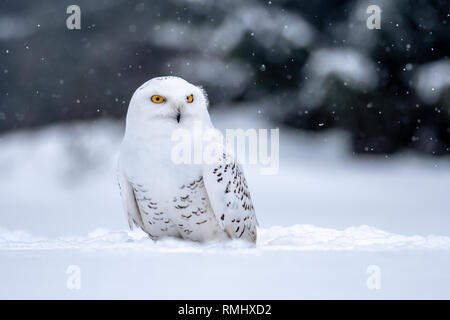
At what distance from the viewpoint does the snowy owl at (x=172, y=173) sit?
1762 millimetres

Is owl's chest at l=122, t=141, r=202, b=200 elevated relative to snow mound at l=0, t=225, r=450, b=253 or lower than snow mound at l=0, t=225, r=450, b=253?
elevated

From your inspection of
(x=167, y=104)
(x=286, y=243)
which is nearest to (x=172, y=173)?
(x=167, y=104)

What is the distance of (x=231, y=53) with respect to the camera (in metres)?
4.43

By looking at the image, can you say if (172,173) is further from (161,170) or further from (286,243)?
(286,243)

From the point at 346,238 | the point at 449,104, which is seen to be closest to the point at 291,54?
the point at 449,104

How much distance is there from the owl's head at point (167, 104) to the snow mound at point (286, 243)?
41cm

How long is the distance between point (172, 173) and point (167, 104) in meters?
0.23

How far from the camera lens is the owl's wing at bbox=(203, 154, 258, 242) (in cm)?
179

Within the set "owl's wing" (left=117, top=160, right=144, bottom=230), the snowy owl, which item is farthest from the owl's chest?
"owl's wing" (left=117, top=160, right=144, bottom=230)

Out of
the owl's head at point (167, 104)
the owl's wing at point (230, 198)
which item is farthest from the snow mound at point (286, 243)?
the owl's head at point (167, 104)

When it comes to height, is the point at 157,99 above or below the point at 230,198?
above

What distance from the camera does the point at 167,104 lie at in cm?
176

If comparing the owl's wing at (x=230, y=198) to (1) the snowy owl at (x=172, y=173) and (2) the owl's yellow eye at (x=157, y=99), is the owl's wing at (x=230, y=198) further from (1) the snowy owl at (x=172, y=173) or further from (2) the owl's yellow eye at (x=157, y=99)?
(2) the owl's yellow eye at (x=157, y=99)

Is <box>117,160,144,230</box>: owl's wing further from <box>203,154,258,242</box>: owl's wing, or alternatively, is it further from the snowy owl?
<box>203,154,258,242</box>: owl's wing
